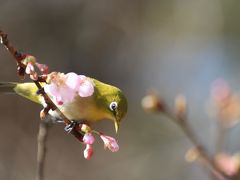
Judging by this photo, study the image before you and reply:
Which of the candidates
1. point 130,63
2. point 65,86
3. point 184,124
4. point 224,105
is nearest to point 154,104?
point 184,124

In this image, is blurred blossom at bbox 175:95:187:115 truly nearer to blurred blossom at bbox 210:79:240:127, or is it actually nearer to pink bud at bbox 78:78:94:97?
blurred blossom at bbox 210:79:240:127

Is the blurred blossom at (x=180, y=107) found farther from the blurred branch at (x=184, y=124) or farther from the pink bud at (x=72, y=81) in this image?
the pink bud at (x=72, y=81)

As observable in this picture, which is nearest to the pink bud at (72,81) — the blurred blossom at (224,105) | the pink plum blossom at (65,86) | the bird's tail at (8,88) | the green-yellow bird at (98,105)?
the pink plum blossom at (65,86)

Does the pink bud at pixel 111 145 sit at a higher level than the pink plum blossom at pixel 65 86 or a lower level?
lower

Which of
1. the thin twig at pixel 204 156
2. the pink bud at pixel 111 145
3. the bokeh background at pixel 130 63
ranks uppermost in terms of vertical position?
the pink bud at pixel 111 145

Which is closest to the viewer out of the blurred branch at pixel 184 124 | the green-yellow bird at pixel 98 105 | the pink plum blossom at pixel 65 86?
the pink plum blossom at pixel 65 86

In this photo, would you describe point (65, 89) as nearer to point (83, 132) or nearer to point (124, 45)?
point (83, 132)
